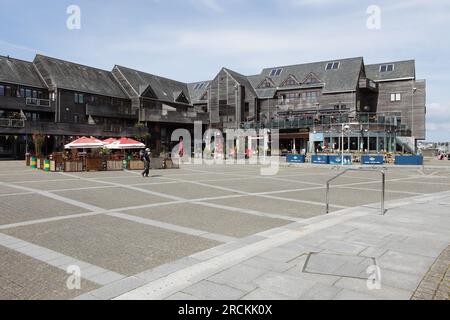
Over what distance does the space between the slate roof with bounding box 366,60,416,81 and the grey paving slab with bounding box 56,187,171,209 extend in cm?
4874

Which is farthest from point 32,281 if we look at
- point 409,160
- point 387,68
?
point 387,68

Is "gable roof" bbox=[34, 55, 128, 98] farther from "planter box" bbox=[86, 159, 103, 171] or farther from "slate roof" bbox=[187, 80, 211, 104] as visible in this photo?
"planter box" bbox=[86, 159, 103, 171]

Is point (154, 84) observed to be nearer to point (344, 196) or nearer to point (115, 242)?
point (344, 196)

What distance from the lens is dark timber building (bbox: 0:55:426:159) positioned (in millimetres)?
43094

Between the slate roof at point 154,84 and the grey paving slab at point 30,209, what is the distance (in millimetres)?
43860

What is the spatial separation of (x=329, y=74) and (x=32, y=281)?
54.9 metres

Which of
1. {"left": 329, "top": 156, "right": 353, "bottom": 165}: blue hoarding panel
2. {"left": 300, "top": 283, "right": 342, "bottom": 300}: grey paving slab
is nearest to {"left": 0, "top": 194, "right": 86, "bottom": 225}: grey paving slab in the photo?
{"left": 300, "top": 283, "right": 342, "bottom": 300}: grey paving slab

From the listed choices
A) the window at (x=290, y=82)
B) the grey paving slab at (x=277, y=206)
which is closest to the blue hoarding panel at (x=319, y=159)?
the window at (x=290, y=82)

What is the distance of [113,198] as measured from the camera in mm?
12750

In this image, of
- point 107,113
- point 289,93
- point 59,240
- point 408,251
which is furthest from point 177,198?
point 289,93
